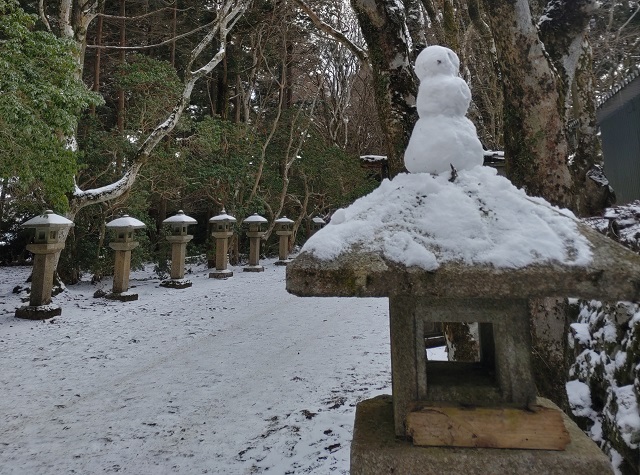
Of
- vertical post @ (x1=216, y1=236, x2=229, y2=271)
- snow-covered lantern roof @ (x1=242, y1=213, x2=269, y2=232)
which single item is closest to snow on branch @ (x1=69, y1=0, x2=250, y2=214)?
vertical post @ (x1=216, y1=236, x2=229, y2=271)

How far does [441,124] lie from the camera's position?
1.58 metres

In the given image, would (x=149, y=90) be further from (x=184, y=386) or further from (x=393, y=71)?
(x=393, y=71)

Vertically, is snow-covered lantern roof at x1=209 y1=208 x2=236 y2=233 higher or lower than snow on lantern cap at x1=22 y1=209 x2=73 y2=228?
higher

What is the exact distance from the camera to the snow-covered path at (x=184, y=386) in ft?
10.1

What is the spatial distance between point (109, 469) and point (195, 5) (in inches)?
590

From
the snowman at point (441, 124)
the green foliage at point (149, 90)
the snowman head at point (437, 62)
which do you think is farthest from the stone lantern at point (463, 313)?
the green foliage at point (149, 90)

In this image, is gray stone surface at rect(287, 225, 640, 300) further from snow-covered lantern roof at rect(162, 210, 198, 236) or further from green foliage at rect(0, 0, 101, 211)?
snow-covered lantern roof at rect(162, 210, 198, 236)

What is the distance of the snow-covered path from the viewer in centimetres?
308

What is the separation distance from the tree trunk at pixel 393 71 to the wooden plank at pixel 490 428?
2084 mm

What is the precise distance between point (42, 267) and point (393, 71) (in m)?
6.56

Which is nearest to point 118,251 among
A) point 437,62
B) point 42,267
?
point 42,267

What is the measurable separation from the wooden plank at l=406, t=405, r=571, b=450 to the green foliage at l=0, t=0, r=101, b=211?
16.3 feet

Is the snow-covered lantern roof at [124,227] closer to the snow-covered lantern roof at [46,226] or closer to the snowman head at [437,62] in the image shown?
the snow-covered lantern roof at [46,226]

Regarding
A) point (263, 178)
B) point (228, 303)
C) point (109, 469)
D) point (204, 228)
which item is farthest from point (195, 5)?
point (109, 469)
